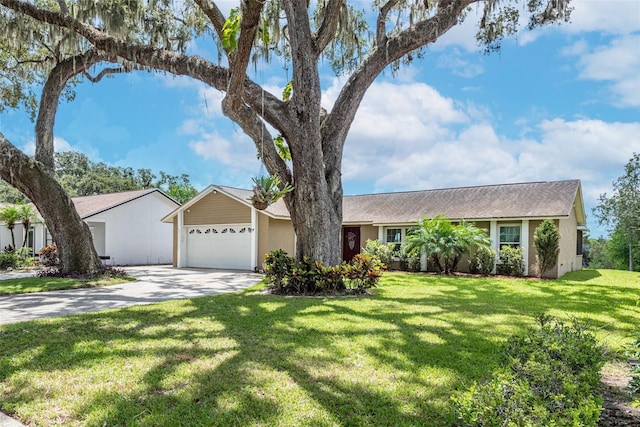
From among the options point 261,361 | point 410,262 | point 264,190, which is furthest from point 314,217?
point 410,262

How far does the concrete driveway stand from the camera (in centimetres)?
774

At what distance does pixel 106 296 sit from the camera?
983 centimetres

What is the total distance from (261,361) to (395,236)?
14.6 meters

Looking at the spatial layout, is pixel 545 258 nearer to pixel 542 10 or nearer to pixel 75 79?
pixel 542 10

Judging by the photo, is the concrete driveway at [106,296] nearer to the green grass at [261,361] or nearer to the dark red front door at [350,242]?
the green grass at [261,361]

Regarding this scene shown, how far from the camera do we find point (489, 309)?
7.89 metres

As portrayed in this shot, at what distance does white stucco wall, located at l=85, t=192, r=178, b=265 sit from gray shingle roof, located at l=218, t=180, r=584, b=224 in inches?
282

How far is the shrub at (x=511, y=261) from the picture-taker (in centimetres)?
1514

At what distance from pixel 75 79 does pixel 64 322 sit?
14.6m

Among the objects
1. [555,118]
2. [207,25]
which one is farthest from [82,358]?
[555,118]

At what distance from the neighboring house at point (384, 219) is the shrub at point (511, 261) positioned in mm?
352

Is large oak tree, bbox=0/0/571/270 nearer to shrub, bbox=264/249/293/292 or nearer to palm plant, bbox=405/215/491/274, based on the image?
shrub, bbox=264/249/293/292

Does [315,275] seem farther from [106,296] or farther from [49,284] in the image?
[49,284]

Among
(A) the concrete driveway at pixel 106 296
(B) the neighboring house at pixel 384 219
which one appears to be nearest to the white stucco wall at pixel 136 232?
(B) the neighboring house at pixel 384 219
